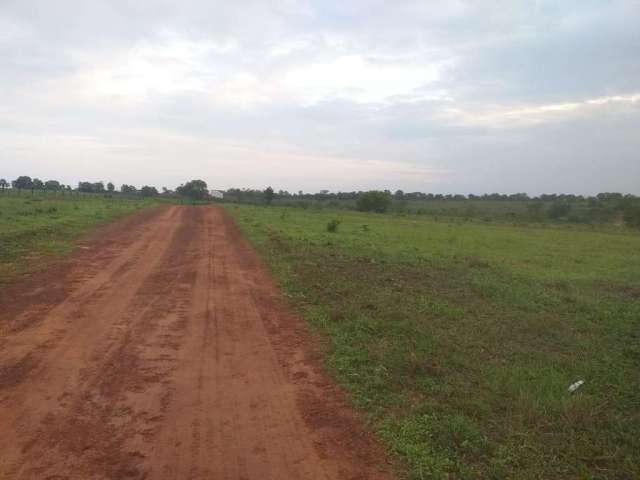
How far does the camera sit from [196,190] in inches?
3317

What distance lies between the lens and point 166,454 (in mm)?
3900

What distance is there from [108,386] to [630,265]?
18.7 meters

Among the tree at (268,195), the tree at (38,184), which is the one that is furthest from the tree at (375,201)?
the tree at (38,184)

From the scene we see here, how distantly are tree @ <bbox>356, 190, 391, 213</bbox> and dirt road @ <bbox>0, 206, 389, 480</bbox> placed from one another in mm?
55060

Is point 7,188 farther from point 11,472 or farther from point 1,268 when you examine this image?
point 11,472

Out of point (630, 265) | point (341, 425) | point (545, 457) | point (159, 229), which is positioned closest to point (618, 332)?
point (545, 457)

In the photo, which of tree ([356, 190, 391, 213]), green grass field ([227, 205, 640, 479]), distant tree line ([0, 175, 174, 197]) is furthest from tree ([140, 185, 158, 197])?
green grass field ([227, 205, 640, 479])

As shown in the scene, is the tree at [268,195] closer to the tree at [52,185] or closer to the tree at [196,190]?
the tree at [196,190]

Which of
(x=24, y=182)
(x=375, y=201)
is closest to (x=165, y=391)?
(x=375, y=201)

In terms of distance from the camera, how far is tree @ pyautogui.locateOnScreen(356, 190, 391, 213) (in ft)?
209

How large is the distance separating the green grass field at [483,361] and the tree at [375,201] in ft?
163

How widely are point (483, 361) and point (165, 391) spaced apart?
12.5 ft

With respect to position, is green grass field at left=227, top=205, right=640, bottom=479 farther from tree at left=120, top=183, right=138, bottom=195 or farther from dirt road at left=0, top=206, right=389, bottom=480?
tree at left=120, top=183, right=138, bottom=195

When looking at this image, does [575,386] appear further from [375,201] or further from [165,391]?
[375,201]
